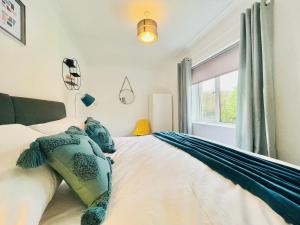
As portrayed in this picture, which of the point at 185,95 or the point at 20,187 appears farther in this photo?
the point at 185,95

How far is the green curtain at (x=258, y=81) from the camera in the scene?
1.71m

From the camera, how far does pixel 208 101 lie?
3.32 metres

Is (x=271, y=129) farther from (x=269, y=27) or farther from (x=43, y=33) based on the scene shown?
(x=43, y=33)

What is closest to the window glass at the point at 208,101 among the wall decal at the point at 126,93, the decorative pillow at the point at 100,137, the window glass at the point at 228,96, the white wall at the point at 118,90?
the window glass at the point at 228,96

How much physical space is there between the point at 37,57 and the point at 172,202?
1705mm

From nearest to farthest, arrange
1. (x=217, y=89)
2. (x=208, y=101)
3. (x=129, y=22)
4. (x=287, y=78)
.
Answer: (x=287, y=78)
(x=129, y=22)
(x=217, y=89)
(x=208, y=101)

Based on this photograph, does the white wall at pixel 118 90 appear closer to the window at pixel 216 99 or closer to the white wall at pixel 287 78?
the window at pixel 216 99

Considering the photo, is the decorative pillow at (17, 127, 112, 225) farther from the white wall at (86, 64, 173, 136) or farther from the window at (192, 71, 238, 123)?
the white wall at (86, 64, 173, 136)

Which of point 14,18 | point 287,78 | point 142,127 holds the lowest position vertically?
point 142,127

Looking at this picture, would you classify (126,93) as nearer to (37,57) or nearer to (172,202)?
(37,57)

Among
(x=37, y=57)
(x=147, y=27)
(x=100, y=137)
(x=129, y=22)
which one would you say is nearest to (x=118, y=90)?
(x=129, y=22)

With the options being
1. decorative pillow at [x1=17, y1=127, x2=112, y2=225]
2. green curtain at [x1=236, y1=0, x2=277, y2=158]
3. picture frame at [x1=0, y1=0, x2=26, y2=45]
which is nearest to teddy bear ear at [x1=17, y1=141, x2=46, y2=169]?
decorative pillow at [x1=17, y1=127, x2=112, y2=225]

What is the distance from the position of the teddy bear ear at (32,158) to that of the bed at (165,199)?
0.21 m

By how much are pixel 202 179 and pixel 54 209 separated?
711 millimetres
